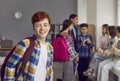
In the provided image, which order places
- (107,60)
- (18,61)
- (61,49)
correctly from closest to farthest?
(18,61)
(61,49)
(107,60)

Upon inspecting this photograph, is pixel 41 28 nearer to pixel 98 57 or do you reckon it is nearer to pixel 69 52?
pixel 69 52

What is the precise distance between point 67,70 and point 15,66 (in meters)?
2.66

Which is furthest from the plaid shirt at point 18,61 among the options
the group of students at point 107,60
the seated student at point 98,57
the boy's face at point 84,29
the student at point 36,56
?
the boy's face at point 84,29

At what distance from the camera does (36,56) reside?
7.25ft

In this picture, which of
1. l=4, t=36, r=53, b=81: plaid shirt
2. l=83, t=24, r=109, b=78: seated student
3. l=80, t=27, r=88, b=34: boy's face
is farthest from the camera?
l=80, t=27, r=88, b=34: boy's face

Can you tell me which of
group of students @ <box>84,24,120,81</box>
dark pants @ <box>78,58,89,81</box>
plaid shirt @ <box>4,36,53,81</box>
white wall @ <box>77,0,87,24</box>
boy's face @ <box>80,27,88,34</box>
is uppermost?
white wall @ <box>77,0,87,24</box>

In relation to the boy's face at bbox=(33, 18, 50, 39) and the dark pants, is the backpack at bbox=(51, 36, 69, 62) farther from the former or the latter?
the boy's face at bbox=(33, 18, 50, 39)

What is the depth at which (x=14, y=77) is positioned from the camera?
2.17 m

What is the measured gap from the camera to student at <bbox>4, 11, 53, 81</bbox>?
7.06ft

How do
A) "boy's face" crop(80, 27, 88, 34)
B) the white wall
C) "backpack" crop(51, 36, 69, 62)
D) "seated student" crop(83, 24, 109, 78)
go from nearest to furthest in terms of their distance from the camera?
"backpack" crop(51, 36, 69, 62), "seated student" crop(83, 24, 109, 78), "boy's face" crop(80, 27, 88, 34), the white wall

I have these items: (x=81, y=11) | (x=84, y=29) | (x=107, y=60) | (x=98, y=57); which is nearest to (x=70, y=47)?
(x=107, y=60)

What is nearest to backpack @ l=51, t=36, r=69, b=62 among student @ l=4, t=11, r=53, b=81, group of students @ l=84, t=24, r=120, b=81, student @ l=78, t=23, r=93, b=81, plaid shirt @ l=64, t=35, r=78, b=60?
plaid shirt @ l=64, t=35, r=78, b=60

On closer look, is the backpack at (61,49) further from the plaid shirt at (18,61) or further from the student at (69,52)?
the plaid shirt at (18,61)

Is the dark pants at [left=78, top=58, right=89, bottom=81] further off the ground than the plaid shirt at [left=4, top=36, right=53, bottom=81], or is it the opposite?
the plaid shirt at [left=4, top=36, right=53, bottom=81]
